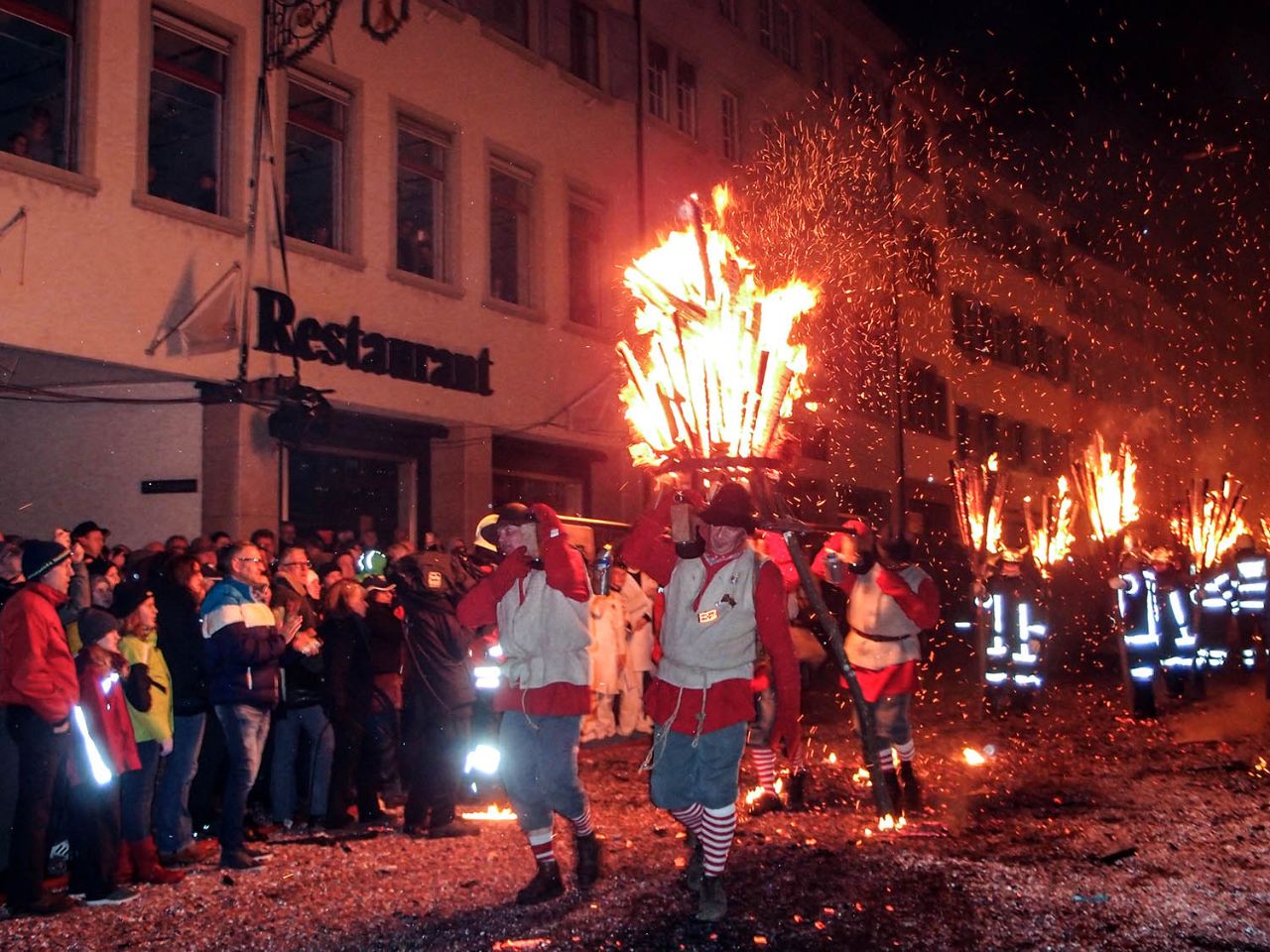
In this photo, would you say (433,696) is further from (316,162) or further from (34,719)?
(316,162)

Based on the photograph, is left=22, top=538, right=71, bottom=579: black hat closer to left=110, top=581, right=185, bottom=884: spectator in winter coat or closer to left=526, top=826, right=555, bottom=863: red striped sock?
left=110, top=581, right=185, bottom=884: spectator in winter coat

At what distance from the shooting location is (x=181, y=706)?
7.42 metres

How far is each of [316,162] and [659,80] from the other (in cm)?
908

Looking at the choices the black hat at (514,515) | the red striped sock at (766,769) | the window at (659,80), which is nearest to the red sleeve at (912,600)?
the red striped sock at (766,769)

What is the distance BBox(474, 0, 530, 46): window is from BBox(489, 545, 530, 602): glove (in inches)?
545

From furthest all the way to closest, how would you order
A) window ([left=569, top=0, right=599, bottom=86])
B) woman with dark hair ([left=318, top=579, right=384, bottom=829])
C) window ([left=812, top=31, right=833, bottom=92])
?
window ([left=812, top=31, right=833, bottom=92]) < window ([left=569, top=0, right=599, bottom=86]) < woman with dark hair ([left=318, top=579, right=384, bottom=829])

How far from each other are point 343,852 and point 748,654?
2.89 m

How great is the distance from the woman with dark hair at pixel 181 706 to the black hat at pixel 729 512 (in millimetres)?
3249

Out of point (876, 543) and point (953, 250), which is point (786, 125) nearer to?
point (953, 250)

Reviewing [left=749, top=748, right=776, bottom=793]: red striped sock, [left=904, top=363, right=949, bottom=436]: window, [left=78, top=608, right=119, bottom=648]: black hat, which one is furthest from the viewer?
[left=904, top=363, right=949, bottom=436]: window

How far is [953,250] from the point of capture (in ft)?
118

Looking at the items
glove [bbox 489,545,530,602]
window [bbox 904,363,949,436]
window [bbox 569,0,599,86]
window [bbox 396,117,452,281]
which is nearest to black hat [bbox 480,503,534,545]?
glove [bbox 489,545,530,602]

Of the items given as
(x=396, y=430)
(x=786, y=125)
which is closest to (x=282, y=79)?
(x=396, y=430)

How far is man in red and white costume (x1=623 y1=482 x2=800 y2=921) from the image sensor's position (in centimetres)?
626
